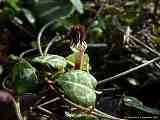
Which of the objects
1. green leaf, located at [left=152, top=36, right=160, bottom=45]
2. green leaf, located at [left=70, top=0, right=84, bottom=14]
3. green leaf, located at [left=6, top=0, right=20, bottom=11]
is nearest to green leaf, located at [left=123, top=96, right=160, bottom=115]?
green leaf, located at [left=152, top=36, right=160, bottom=45]

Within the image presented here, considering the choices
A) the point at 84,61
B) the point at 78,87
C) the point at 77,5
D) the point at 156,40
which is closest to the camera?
the point at 78,87

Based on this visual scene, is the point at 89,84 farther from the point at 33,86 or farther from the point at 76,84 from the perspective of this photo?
the point at 33,86

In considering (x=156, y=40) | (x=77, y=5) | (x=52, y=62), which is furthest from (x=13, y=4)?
(x=52, y=62)

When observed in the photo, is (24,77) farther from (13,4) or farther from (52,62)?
(13,4)

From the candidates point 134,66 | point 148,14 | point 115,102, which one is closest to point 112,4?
point 148,14

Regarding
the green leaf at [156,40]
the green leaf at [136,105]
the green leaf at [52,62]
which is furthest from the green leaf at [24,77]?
the green leaf at [156,40]
